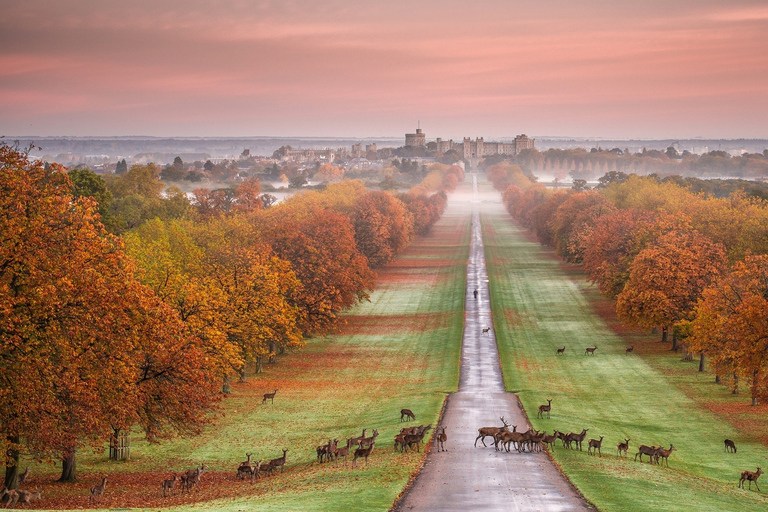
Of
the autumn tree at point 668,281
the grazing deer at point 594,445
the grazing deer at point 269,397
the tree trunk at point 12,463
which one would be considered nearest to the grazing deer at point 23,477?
the tree trunk at point 12,463

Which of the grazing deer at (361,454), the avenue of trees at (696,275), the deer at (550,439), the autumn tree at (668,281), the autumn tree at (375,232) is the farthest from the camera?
the autumn tree at (375,232)

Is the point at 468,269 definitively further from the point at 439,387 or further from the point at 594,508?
the point at 594,508

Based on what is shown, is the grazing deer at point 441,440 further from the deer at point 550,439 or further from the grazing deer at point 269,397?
the grazing deer at point 269,397

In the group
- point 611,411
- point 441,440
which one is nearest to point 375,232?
point 611,411

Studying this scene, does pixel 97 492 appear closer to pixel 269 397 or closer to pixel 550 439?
pixel 550 439

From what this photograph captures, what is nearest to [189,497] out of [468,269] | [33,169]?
[33,169]

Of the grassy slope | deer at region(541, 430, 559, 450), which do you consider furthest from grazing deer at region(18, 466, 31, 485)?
deer at region(541, 430, 559, 450)
